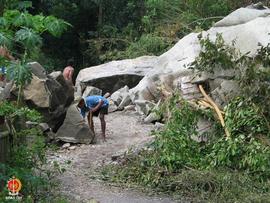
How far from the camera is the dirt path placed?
25.2ft

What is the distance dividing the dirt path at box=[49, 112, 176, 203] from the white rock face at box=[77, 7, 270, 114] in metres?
0.85

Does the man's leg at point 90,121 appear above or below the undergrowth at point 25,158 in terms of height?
below

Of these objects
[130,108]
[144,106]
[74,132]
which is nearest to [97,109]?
[74,132]

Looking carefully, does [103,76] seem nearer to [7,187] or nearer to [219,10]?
[219,10]

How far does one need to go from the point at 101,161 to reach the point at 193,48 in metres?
4.95

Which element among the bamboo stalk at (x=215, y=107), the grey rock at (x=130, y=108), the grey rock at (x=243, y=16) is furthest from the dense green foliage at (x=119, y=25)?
the bamboo stalk at (x=215, y=107)

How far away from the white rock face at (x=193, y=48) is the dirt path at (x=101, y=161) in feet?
2.78

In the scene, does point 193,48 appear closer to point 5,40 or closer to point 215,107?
point 215,107

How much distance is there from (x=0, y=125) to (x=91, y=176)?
9.71 ft

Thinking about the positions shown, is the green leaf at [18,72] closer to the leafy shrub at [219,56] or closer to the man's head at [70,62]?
the leafy shrub at [219,56]

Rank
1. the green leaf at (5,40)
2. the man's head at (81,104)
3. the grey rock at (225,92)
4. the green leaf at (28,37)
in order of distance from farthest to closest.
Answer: the man's head at (81,104), the grey rock at (225,92), the green leaf at (28,37), the green leaf at (5,40)

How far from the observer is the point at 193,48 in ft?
44.2

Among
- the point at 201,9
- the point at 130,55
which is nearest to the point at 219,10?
the point at 201,9

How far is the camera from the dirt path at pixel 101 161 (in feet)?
25.2
